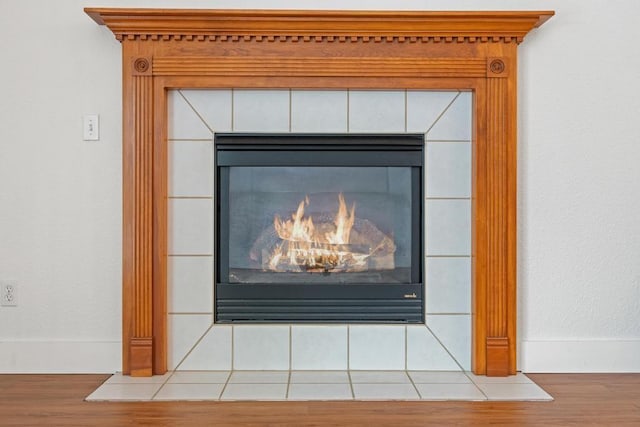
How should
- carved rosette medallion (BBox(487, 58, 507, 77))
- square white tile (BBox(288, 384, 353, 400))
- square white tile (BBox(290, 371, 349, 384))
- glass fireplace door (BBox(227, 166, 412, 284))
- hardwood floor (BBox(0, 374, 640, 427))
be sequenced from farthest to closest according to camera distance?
glass fireplace door (BBox(227, 166, 412, 284)) < carved rosette medallion (BBox(487, 58, 507, 77)) < square white tile (BBox(290, 371, 349, 384)) < square white tile (BBox(288, 384, 353, 400)) < hardwood floor (BBox(0, 374, 640, 427))

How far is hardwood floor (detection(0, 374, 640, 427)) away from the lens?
2166 mm

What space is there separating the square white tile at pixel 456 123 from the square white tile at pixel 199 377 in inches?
52.5

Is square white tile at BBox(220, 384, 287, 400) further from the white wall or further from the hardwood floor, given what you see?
the white wall

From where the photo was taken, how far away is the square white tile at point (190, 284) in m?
2.78

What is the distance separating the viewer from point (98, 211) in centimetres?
278

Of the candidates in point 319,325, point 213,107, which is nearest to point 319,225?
point 319,325

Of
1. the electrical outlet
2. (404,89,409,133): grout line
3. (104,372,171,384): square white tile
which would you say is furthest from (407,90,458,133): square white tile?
the electrical outlet

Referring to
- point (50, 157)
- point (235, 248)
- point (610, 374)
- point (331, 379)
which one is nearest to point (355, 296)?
point (331, 379)

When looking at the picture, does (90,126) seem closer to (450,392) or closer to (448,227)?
(448,227)

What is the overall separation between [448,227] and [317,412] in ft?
3.31

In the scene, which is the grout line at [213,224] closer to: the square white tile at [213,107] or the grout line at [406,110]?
the square white tile at [213,107]

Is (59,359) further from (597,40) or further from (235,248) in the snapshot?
(597,40)

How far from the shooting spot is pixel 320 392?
2.46 metres

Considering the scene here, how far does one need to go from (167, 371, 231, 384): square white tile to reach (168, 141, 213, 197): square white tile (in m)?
0.76
